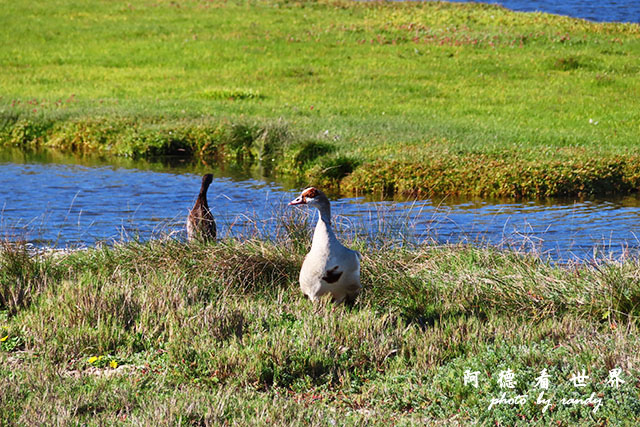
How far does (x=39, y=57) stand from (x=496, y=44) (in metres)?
19.0

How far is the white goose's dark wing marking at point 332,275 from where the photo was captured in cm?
660

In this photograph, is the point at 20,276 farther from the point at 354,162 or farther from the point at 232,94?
the point at 232,94

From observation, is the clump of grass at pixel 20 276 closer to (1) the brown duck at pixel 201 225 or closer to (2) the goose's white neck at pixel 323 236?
Answer: (1) the brown duck at pixel 201 225

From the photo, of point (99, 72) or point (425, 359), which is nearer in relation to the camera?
point (425, 359)

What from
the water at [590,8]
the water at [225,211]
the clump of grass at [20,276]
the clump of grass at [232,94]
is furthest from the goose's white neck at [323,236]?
the water at [590,8]

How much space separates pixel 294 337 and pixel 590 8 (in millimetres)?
54688

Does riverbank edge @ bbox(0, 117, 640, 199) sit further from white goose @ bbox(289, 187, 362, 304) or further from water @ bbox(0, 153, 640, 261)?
white goose @ bbox(289, 187, 362, 304)

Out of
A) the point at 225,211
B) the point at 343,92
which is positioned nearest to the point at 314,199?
the point at 225,211

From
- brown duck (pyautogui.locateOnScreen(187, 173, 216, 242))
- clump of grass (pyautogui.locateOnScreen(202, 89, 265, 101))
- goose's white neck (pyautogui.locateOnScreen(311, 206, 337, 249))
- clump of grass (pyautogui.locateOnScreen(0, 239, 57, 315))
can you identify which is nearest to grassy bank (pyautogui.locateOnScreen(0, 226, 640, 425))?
clump of grass (pyautogui.locateOnScreen(0, 239, 57, 315))

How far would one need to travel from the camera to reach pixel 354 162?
54.8 feet

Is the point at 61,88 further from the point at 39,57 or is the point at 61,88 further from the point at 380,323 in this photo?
the point at 380,323

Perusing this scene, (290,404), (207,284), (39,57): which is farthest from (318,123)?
(39,57)

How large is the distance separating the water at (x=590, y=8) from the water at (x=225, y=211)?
1522 inches

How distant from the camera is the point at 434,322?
269 inches
